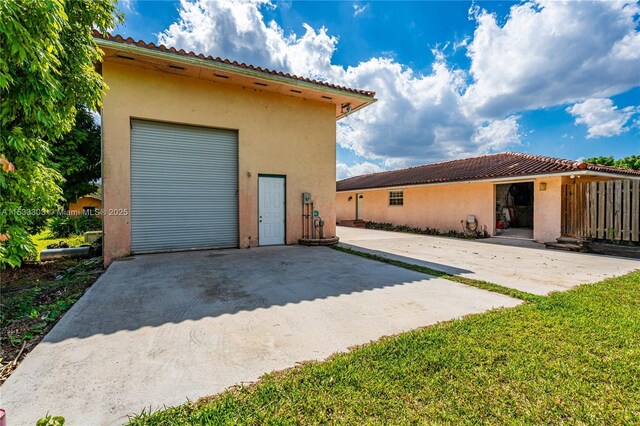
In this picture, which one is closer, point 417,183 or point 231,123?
point 231,123

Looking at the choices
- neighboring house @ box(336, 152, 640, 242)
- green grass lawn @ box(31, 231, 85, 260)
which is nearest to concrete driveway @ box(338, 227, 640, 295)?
neighboring house @ box(336, 152, 640, 242)

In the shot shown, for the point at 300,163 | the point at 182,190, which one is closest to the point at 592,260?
the point at 300,163

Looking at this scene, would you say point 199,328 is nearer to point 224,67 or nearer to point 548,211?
point 224,67

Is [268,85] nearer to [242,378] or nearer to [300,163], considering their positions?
[300,163]

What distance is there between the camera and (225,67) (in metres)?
7.45

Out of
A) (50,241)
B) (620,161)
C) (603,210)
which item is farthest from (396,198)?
(620,161)

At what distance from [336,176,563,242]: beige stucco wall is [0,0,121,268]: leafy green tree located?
13.6 meters

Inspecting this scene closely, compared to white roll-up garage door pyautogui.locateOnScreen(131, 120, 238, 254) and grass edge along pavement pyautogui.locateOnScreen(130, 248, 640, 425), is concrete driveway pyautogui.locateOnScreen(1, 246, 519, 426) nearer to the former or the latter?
grass edge along pavement pyautogui.locateOnScreen(130, 248, 640, 425)

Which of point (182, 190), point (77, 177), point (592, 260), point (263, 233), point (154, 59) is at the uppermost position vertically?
point (154, 59)

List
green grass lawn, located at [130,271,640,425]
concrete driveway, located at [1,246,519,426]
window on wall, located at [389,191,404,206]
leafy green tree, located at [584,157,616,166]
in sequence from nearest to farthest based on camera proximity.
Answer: green grass lawn, located at [130,271,640,425], concrete driveway, located at [1,246,519,426], window on wall, located at [389,191,404,206], leafy green tree, located at [584,157,616,166]

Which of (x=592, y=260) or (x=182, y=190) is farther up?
(x=182, y=190)

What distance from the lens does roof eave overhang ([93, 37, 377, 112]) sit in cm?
640

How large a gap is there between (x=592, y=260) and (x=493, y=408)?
Result: 832cm

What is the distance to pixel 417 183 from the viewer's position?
603 inches
